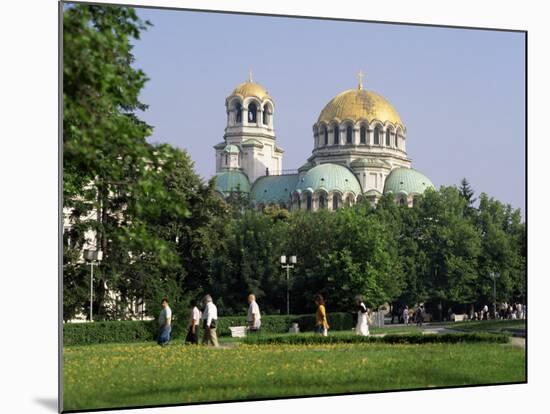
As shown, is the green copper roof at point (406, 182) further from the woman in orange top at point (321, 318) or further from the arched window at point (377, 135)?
the woman in orange top at point (321, 318)

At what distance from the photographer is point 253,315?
15250 millimetres

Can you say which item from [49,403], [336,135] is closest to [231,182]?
[336,135]

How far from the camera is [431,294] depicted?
1848 centimetres

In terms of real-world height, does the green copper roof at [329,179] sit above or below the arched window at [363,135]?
below

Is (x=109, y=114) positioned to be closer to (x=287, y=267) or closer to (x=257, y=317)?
(x=257, y=317)

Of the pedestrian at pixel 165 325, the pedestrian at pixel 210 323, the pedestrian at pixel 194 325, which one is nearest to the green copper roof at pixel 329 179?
the pedestrian at pixel 210 323

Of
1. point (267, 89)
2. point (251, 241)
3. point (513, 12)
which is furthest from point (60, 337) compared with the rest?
point (513, 12)

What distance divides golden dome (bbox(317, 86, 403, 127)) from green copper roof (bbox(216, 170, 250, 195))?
1.54 m

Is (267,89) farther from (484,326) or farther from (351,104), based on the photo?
(484,326)

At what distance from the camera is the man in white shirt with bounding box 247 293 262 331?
49.7 feet

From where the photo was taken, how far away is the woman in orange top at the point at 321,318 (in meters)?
15.3

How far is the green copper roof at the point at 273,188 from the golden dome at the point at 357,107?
109 centimetres

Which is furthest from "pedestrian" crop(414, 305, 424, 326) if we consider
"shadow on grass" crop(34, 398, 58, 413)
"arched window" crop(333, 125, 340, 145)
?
"shadow on grass" crop(34, 398, 58, 413)

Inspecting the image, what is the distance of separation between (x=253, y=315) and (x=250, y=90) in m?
2.83
